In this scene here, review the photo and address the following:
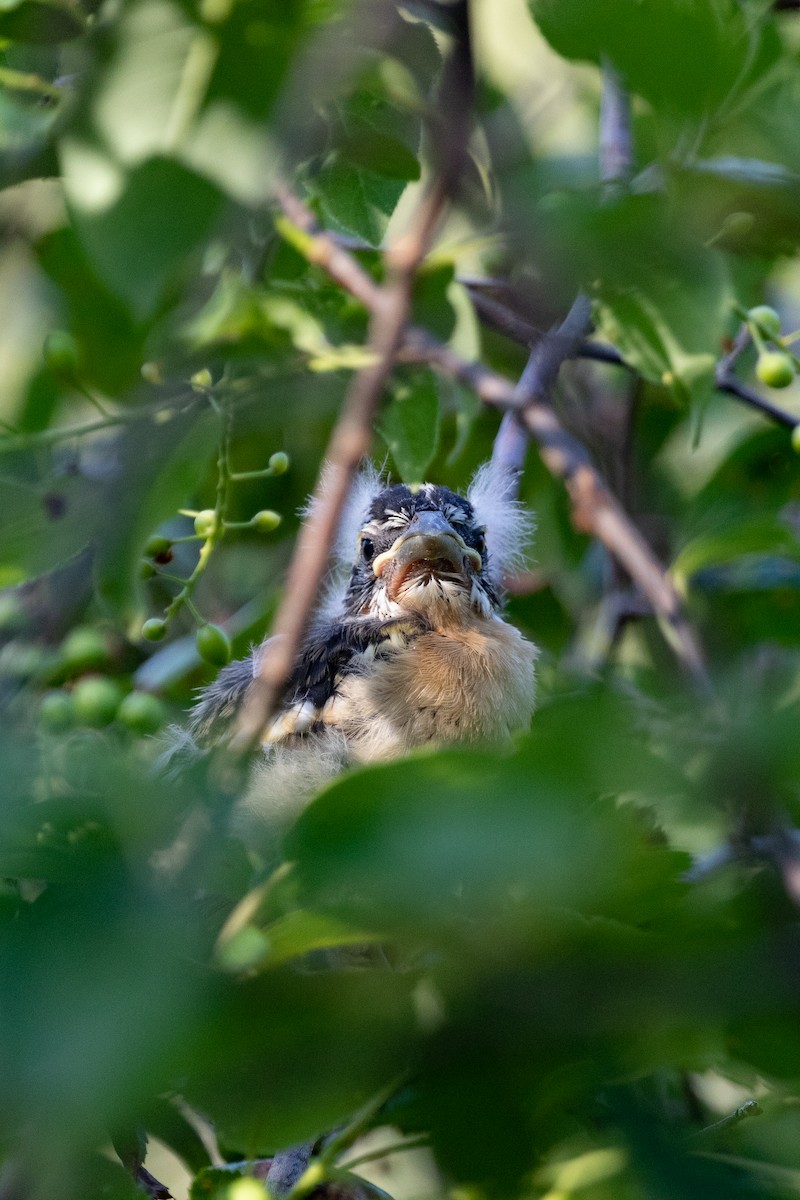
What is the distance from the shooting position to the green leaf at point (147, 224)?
880 millimetres

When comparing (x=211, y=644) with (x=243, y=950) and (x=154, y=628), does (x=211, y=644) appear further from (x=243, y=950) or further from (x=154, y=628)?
(x=243, y=950)

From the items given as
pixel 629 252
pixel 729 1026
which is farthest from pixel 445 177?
pixel 729 1026

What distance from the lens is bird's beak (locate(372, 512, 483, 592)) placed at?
10.4ft

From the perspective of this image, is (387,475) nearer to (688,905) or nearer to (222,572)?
(222,572)

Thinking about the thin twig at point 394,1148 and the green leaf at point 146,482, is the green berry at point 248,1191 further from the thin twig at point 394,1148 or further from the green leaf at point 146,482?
the green leaf at point 146,482

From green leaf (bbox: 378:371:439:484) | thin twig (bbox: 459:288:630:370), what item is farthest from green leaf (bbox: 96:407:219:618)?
thin twig (bbox: 459:288:630:370)

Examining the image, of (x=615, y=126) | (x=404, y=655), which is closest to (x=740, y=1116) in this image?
(x=404, y=655)

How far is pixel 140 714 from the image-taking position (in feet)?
6.06

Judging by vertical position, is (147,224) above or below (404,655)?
above

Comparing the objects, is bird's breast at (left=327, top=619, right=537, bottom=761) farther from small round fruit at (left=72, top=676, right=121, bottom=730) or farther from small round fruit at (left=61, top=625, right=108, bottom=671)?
small round fruit at (left=72, top=676, right=121, bottom=730)

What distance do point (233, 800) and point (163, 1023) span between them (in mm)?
186

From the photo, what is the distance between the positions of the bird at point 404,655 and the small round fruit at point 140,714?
1.14ft

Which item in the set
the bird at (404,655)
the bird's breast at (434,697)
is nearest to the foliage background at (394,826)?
the bird at (404,655)

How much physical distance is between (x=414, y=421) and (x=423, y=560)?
117cm
